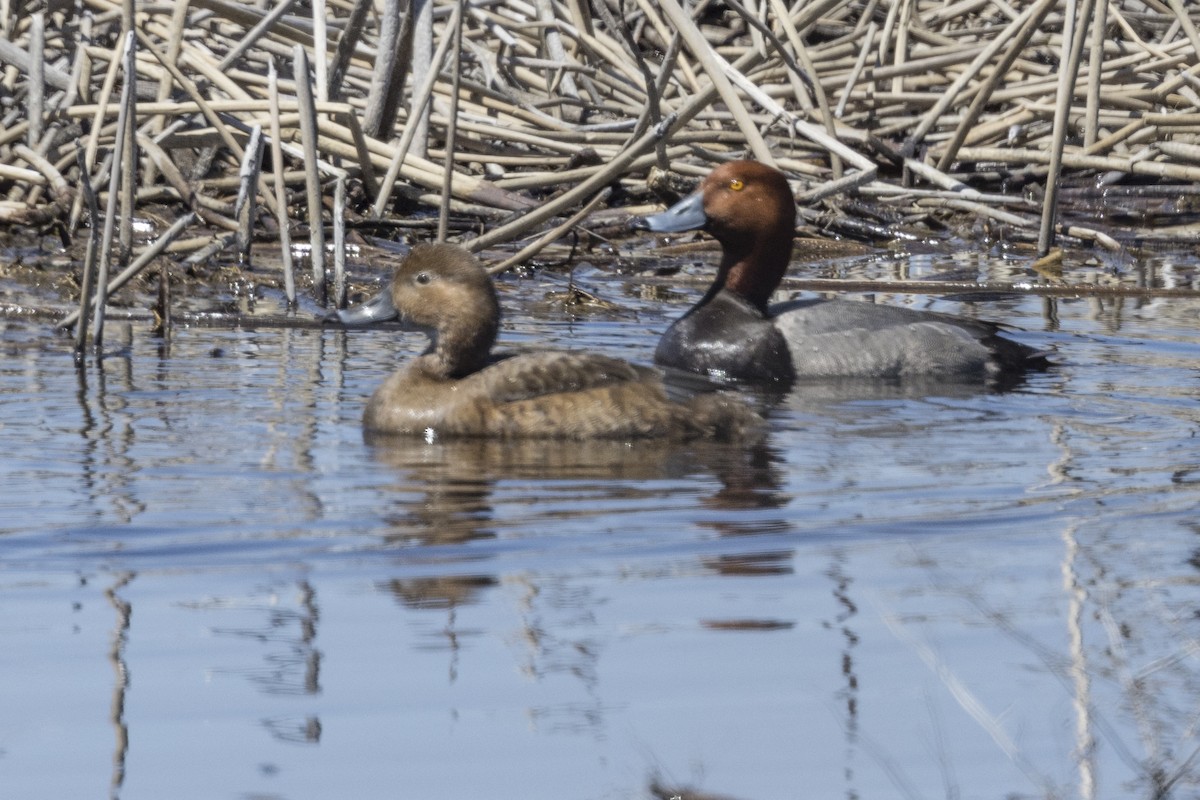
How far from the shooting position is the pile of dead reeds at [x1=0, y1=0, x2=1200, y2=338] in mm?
8570

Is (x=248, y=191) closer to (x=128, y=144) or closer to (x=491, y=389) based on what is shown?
(x=128, y=144)

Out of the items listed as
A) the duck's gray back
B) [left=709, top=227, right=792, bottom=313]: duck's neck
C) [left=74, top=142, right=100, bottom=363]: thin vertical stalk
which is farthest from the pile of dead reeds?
the duck's gray back

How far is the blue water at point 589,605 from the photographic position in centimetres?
273

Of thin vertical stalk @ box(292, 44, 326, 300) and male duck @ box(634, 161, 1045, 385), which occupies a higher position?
thin vertical stalk @ box(292, 44, 326, 300)

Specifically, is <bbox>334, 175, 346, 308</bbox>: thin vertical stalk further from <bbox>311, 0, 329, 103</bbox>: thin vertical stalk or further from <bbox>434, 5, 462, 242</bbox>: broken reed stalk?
<bbox>311, 0, 329, 103</bbox>: thin vertical stalk

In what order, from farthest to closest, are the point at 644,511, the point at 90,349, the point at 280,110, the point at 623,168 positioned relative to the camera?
1. the point at 280,110
2. the point at 623,168
3. the point at 90,349
4. the point at 644,511

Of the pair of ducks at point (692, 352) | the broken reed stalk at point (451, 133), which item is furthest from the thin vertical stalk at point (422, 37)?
the pair of ducks at point (692, 352)

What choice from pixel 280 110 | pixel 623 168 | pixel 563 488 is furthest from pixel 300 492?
pixel 280 110

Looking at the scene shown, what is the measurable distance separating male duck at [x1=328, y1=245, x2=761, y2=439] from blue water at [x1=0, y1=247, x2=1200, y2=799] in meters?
0.13

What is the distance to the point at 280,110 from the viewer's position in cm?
895

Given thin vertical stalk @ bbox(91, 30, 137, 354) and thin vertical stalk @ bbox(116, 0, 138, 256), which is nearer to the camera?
thin vertical stalk @ bbox(91, 30, 137, 354)

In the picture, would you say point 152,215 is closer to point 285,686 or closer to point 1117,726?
point 285,686

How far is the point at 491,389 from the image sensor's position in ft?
18.6

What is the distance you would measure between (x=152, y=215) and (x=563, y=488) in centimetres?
515
